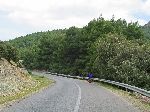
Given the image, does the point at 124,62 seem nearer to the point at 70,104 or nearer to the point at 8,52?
the point at 8,52

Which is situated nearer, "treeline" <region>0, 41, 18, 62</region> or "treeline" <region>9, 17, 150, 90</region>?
"treeline" <region>9, 17, 150, 90</region>

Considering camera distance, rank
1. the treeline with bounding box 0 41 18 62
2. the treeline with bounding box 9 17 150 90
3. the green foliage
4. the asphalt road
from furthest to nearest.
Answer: the treeline with bounding box 0 41 18 62, the treeline with bounding box 9 17 150 90, the green foliage, the asphalt road

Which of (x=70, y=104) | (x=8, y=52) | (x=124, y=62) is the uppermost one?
(x=8, y=52)

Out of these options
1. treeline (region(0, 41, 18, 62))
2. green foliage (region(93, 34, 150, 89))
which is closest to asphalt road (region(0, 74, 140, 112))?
green foliage (region(93, 34, 150, 89))

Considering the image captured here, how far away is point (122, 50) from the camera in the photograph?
4734cm

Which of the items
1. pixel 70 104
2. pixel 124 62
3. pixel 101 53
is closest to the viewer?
pixel 70 104

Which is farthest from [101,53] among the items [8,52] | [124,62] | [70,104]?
[70,104]

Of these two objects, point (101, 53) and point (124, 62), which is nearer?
point (124, 62)

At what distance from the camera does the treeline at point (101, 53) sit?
138ft

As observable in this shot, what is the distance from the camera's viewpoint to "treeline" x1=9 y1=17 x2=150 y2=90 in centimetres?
4197

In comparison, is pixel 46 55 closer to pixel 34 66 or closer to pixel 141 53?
pixel 34 66

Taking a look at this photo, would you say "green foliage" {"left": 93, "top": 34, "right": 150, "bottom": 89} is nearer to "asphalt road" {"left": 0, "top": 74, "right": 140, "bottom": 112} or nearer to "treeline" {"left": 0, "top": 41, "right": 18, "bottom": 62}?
"treeline" {"left": 0, "top": 41, "right": 18, "bottom": 62}

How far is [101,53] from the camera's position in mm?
53219

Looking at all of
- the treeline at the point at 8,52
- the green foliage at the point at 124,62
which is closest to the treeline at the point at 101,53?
the green foliage at the point at 124,62
